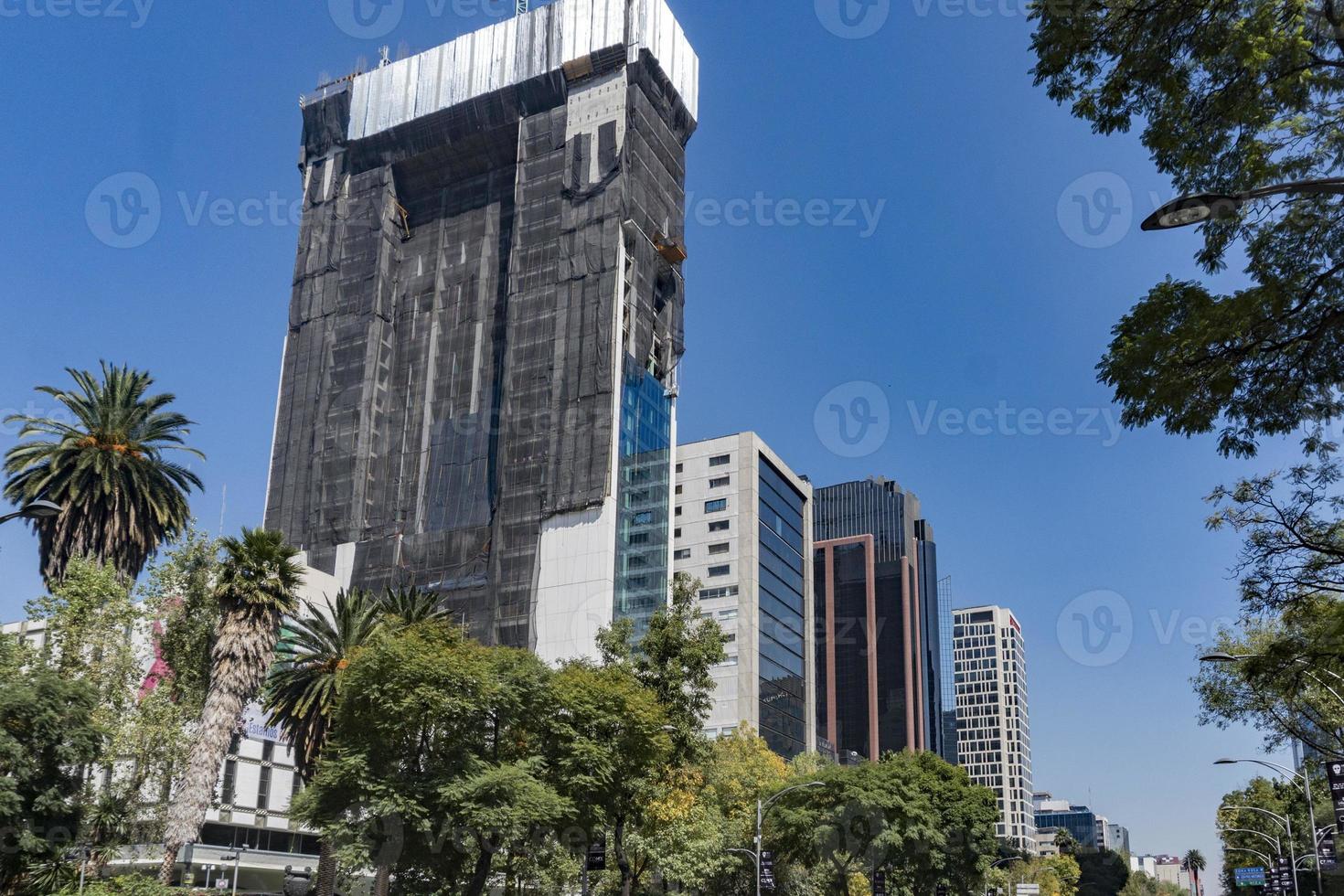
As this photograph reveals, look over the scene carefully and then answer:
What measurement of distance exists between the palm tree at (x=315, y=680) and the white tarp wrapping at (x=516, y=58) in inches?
3336

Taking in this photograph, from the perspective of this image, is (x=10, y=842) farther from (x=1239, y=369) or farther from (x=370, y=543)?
(x=370, y=543)

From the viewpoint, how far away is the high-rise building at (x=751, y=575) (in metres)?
129

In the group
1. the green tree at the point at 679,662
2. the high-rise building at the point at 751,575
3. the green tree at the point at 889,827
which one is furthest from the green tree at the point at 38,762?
the high-rise building at the point at 751,575

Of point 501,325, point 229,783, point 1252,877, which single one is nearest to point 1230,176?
point 229,783

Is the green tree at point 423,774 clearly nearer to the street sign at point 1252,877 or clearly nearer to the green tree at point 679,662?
the green tree at point 679,662

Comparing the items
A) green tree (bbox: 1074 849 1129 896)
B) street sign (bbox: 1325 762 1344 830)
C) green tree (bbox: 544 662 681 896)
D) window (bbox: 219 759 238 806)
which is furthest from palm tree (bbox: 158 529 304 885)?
green tree (bbox: 1074 849 1129 896)

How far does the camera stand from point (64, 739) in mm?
35062

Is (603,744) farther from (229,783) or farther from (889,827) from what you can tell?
(229,783)

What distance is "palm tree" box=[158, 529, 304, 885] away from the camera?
4106 centimetres

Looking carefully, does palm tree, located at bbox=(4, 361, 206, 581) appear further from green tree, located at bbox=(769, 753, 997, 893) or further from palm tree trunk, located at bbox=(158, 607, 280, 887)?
green tree, located at bbox=(769, 753, 997, 893)

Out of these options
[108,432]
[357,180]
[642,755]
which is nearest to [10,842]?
[642,755]

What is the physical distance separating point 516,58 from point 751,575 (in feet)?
213

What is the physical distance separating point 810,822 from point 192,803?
3649cm

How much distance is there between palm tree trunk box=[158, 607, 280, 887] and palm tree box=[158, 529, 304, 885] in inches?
1.3
